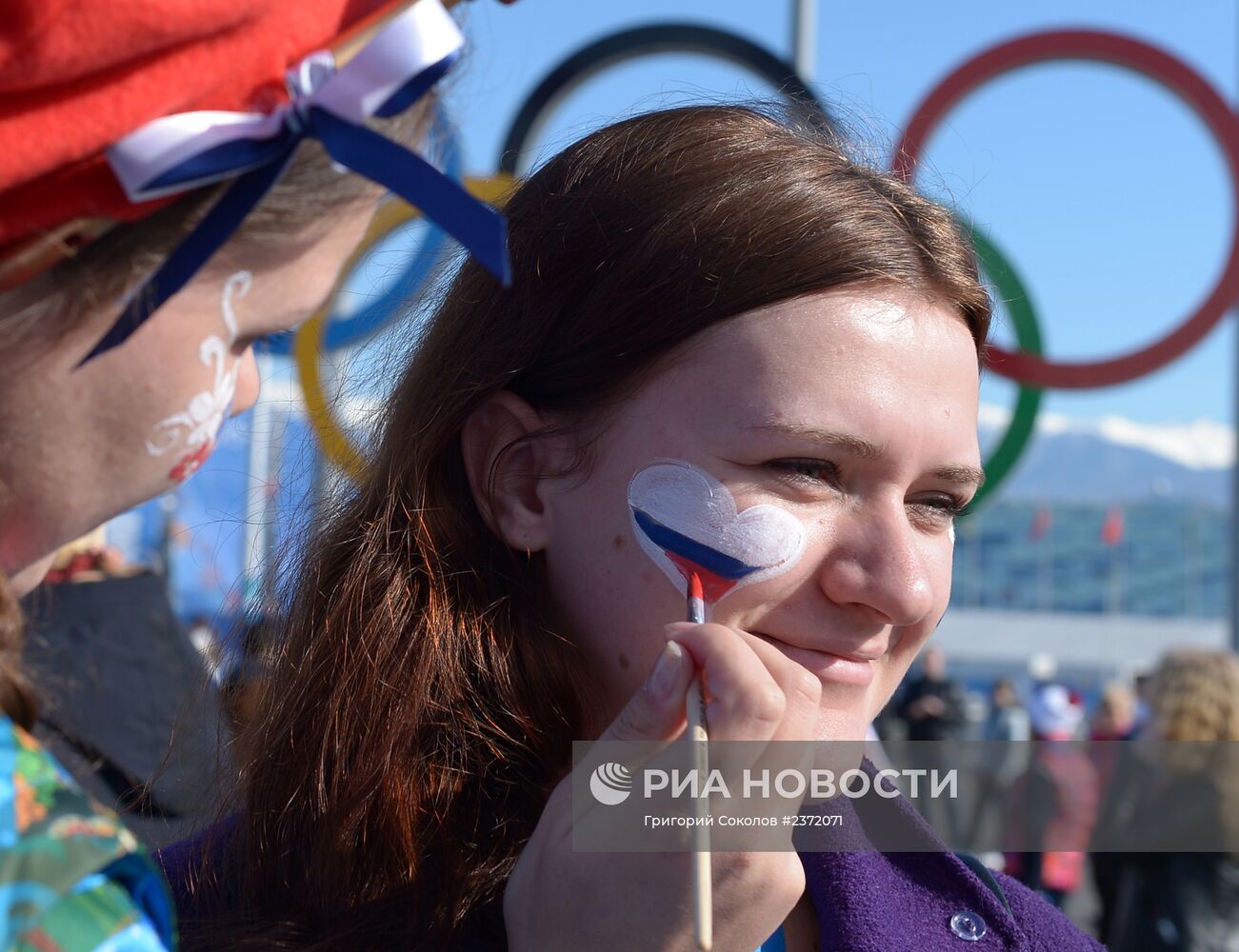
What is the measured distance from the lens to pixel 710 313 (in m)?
1.43

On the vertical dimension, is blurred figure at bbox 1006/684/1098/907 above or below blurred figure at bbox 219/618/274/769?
below

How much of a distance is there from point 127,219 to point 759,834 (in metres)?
0.76

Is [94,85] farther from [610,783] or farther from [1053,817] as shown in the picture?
[1053,817]

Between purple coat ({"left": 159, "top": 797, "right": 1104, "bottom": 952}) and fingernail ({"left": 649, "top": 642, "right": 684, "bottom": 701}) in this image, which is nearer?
fingernail ({"left": 649, "top": 642, "right": 684, "bottom": 701})

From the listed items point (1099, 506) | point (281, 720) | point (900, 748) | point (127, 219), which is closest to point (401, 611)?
point (281, 720)

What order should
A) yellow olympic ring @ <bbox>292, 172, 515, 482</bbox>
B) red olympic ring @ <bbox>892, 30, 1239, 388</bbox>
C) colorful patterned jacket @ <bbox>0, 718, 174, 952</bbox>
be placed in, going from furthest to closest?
red olympic ring @ <bbox>892, 30, 1239, 388</bbox>, yellow olympic ring @ <bbox>292, 172, 515, 482</bbox>, colorful patterned jacket @ <bbox>0, 718, 174, 952</bbox>

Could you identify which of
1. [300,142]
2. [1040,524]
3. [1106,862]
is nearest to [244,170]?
[300,142]

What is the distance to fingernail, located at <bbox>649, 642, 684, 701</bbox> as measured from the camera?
3.72ft

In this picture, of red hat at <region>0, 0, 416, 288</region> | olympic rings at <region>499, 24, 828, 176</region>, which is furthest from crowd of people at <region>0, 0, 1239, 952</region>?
olympic rings at <region>499, 24, 828, 176</region>

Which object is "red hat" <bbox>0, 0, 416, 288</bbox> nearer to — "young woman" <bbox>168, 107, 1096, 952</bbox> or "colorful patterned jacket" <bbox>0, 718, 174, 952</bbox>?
"colorful patterned jacket" <bbox>0, 718, 174, 952</bbox>

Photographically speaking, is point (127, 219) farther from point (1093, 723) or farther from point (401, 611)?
point (1093, 723)

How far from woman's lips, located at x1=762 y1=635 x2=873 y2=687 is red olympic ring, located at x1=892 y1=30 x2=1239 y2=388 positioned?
377 centimetres

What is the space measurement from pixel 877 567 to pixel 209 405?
77 cm

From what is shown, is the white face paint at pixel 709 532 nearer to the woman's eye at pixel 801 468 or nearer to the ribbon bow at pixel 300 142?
the woman's eye at pixel 801 468
